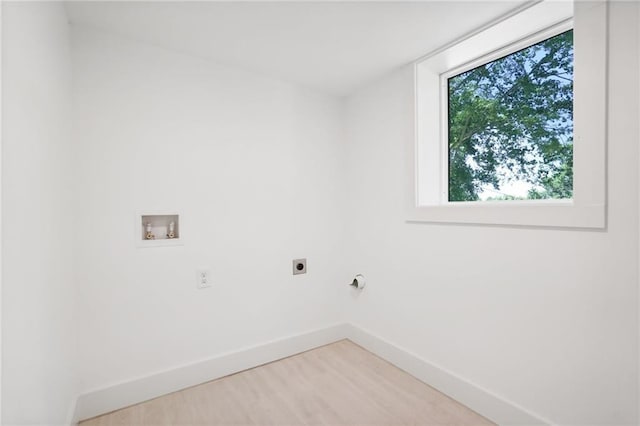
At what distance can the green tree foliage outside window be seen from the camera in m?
1.59

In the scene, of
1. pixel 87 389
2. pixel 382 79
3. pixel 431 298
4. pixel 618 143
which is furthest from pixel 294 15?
pixel 87 389

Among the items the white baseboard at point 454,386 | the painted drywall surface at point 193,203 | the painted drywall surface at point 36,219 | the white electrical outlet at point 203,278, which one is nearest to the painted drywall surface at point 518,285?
the white baseboard at point 454,386

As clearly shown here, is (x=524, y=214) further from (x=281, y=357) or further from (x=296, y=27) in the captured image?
(x=281, y=357)

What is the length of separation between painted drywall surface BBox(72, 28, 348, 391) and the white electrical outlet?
0.03 meters

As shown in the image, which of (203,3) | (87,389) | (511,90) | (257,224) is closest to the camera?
(203,3)

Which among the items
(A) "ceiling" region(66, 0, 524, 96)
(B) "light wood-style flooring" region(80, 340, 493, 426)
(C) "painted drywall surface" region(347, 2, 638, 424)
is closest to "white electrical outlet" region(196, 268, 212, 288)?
(B) "light wood-style flooring" region(80, 340, 493, 426)

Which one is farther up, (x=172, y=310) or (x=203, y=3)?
(x=203, y=3)

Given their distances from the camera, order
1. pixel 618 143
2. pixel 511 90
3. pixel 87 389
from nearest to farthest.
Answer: pixel 618 143 < pixel 87 389 < pixel 511 90

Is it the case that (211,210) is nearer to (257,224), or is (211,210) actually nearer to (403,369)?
(257,224)

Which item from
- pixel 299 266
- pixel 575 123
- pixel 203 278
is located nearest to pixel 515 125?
pixel 575 123

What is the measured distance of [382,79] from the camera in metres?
2.34

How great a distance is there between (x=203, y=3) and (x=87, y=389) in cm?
209

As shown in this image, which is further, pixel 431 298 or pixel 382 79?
A: pixel 382 79

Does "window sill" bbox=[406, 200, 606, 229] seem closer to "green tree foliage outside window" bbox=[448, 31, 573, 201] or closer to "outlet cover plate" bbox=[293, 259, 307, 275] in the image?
"green tree foliage outside window" bbox=[448, 31, 573, 201]
